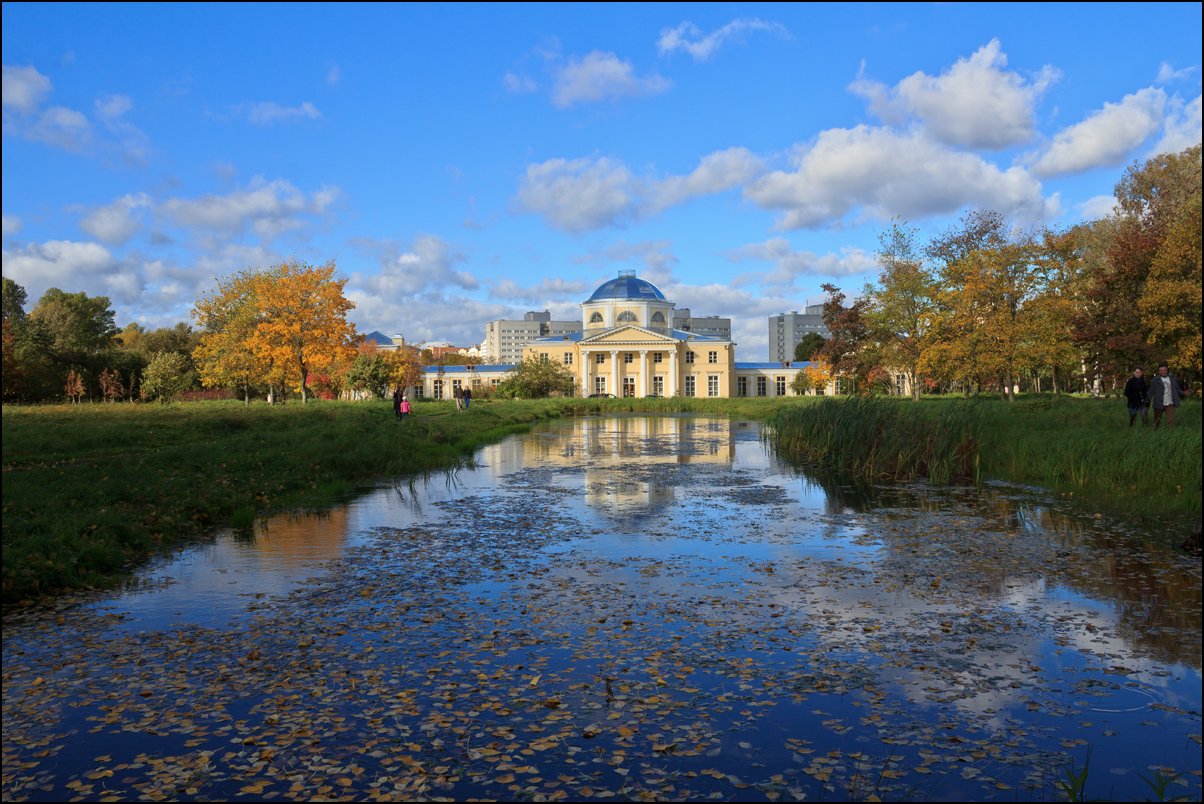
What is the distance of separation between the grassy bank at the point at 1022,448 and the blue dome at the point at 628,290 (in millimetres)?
74782

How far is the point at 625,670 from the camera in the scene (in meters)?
5.98

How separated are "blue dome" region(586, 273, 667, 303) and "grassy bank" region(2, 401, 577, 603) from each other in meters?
72.0

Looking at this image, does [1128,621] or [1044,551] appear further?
[1044,551]

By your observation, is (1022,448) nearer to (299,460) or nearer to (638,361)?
(299,460)

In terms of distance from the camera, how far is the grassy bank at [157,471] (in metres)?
9.13

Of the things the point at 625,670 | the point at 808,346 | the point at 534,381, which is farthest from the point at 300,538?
the point at 808,346

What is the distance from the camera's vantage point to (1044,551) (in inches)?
390

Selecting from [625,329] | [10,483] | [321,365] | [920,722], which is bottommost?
[920,722]

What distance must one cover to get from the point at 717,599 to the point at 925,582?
2196mm

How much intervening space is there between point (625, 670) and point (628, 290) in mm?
95327

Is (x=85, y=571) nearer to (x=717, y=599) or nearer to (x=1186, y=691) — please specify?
(x=717, y=599)

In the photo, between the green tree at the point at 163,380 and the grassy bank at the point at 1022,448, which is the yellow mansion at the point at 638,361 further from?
the grassy bank at the point at 1022,448

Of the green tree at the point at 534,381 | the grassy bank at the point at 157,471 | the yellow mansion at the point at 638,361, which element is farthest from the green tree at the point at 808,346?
the grassy bank at the point at 157,471

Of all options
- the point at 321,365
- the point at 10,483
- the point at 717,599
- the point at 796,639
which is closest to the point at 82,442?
the point at 10,483
